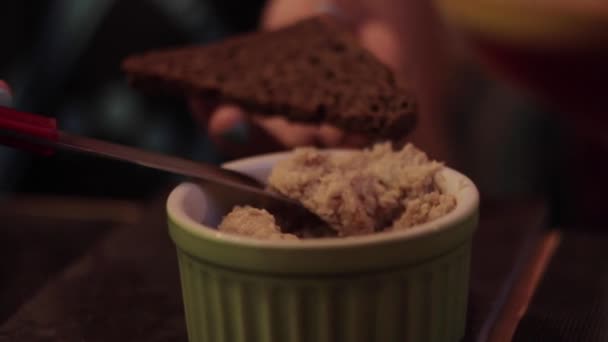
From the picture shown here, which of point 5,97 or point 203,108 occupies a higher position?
point 5,97

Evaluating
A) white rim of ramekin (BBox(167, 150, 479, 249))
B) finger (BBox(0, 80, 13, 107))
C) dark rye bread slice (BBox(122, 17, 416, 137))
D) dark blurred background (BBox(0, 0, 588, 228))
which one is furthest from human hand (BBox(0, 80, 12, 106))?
dark blurred background (BBox(0, 0, 588, 228))

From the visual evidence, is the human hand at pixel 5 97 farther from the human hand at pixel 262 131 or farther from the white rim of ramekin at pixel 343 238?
the human hand at pixel 262 131

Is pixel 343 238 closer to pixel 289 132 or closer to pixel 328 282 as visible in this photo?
pixel 328 282

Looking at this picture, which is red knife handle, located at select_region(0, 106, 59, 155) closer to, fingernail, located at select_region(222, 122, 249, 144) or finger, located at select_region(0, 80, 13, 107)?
finger, located at select_region(0, 80, 13, 107)

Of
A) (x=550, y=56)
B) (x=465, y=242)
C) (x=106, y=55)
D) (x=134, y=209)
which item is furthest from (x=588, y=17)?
(x=106, y=55)

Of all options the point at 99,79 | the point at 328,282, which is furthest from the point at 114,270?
the point at 99,79

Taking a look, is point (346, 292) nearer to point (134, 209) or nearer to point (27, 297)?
point (27, 297)
